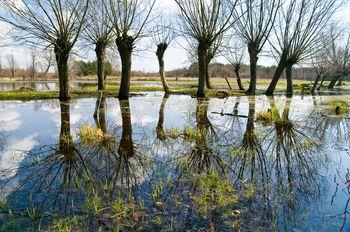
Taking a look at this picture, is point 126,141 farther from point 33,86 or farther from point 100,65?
point 33,86

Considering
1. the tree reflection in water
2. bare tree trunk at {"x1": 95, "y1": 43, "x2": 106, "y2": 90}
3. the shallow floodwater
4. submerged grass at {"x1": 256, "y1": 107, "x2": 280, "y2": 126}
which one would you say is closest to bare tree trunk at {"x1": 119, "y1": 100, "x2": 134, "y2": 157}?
the tree reflection in water

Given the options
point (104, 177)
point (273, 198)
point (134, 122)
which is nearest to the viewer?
point (273, 198)

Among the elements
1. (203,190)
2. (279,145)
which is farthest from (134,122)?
(203,190)

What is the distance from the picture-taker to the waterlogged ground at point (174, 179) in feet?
13.6

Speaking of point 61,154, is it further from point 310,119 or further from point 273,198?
point 310,119

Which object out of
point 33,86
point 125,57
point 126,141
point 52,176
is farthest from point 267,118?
point 33,86

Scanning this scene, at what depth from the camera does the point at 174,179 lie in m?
5.78

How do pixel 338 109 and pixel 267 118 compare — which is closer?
pixel 267 118

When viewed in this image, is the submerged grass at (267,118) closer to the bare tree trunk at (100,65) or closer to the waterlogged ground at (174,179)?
the waterlogged ground at (174,179)

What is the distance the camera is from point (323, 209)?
15.2 feet

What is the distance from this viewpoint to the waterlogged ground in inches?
163

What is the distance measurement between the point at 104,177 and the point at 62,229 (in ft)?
7.14

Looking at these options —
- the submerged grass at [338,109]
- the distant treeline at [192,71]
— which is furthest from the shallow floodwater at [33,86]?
A: the submerged grass at [338,109]

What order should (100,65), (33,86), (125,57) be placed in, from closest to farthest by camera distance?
(125,57), (100,65), (33,86)
